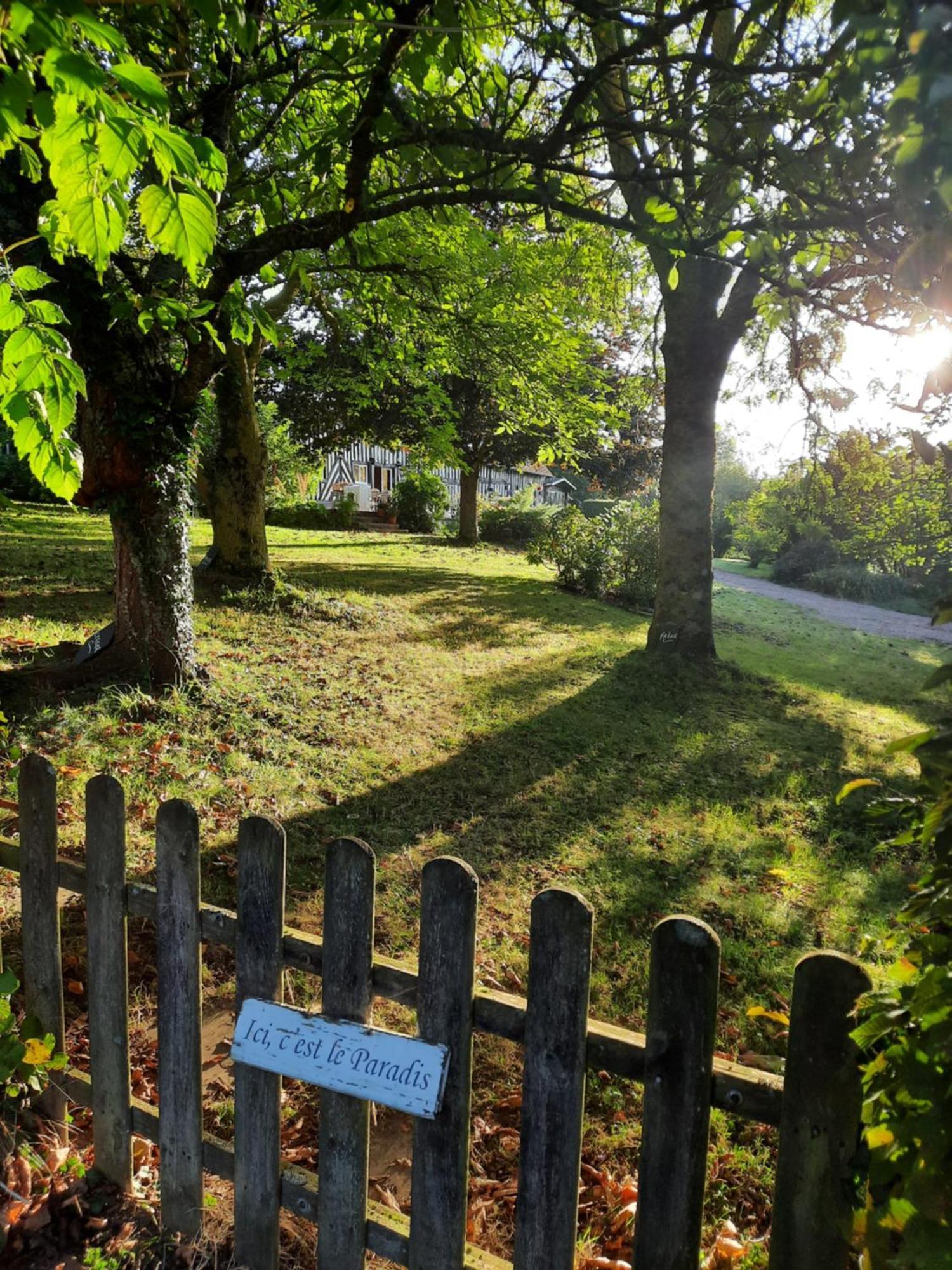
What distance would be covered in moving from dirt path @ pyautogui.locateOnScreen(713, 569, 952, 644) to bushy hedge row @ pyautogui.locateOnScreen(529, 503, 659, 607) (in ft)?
19.1

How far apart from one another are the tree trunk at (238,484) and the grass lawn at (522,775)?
110 cm

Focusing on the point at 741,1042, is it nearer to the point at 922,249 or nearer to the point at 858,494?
the point at 922,249

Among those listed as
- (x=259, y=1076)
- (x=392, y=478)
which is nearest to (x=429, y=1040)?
(x=259, y=1076)

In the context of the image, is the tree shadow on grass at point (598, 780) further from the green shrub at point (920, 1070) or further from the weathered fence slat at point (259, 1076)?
the green shrub at point (920, 1070)

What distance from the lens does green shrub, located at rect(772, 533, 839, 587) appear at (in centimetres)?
2953

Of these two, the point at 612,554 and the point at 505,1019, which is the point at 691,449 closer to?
the point at 612,554

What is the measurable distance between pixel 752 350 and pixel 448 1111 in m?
11.0

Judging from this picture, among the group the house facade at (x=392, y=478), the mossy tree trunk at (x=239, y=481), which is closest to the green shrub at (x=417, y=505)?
the house facade at (x=392, y=478)

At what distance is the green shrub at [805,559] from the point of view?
2953 centimetres

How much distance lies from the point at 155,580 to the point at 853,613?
2191 centimetres

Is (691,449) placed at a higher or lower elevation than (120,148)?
higher

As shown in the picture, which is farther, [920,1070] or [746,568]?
[746,568]

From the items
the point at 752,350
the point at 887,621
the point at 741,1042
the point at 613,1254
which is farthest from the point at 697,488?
the point at 887,621

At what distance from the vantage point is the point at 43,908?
229 centimetres
